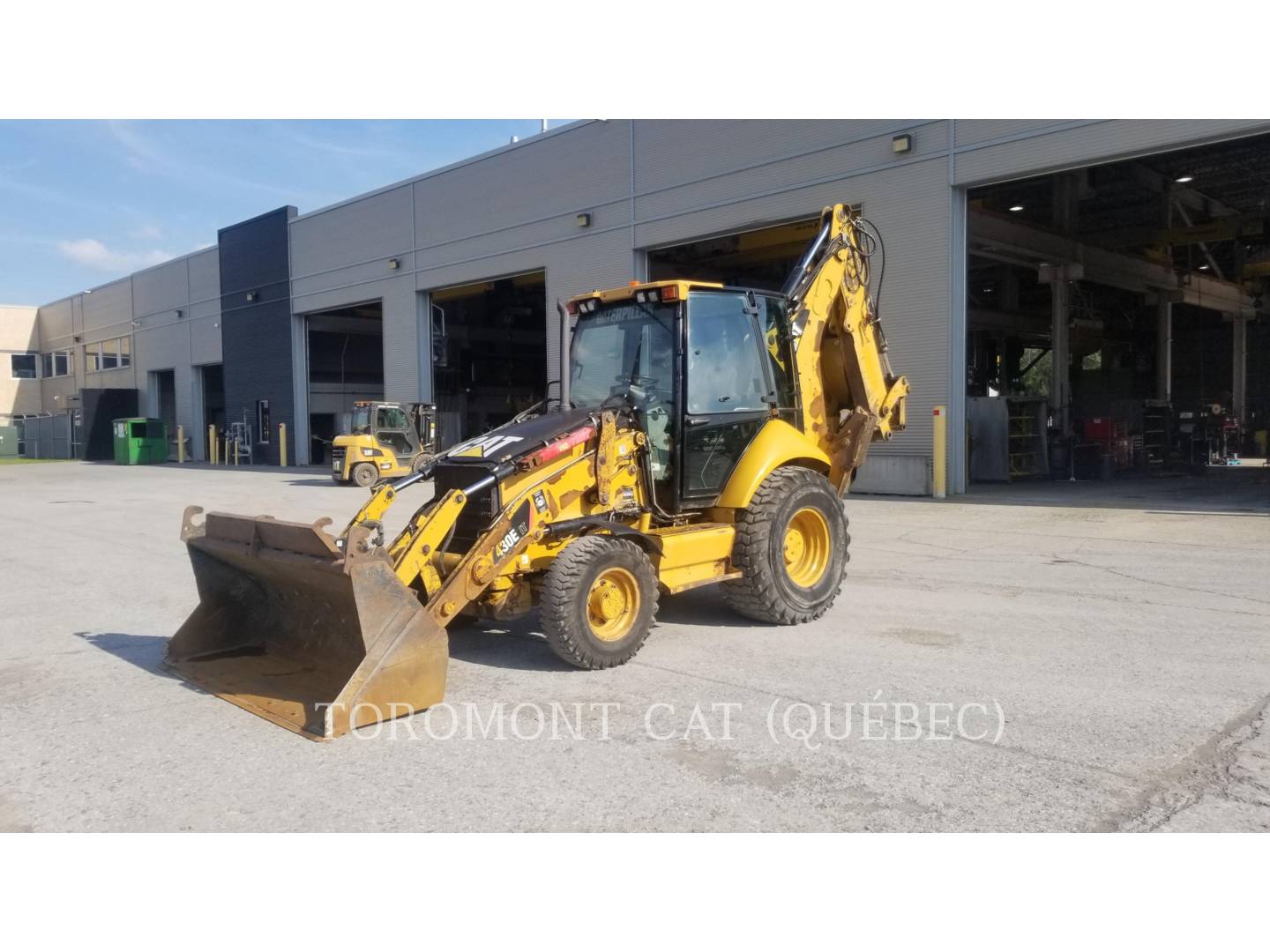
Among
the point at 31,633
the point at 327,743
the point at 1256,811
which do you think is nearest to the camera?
the point at 1256,811

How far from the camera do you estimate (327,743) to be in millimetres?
4680

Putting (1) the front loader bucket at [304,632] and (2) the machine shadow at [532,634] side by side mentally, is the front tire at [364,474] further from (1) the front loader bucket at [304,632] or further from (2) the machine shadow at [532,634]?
(1) the front loader bucket at [304,632]

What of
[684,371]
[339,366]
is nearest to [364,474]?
[339,366]

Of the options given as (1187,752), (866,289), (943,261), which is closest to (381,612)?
(1187,752)

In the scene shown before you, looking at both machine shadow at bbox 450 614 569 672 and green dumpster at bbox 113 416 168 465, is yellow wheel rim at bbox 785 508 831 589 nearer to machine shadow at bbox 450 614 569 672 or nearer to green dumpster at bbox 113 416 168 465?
machine shadow at bbox 450 614 569 672

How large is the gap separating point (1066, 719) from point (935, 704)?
657mm

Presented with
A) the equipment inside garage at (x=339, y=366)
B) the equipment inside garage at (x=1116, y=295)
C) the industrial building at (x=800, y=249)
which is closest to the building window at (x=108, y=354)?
the industrial building at (x=800, y=249)

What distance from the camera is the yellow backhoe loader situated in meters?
5.18

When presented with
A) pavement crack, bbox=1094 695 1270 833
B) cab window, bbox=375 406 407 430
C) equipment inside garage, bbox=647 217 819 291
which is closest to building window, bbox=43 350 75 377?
cab window, bbox=375 406 407 430

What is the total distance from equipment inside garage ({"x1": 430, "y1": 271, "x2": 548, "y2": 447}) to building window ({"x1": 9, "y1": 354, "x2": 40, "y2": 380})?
39.2 m

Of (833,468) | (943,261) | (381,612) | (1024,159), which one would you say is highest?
(1024,159)

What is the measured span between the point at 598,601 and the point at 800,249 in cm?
1899

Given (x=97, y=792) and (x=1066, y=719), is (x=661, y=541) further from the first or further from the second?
(x=97, y=792)

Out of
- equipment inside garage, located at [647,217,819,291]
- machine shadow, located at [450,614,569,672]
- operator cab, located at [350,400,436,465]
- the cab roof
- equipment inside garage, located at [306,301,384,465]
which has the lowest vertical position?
machine shadow, located at [450,614,569,672]
